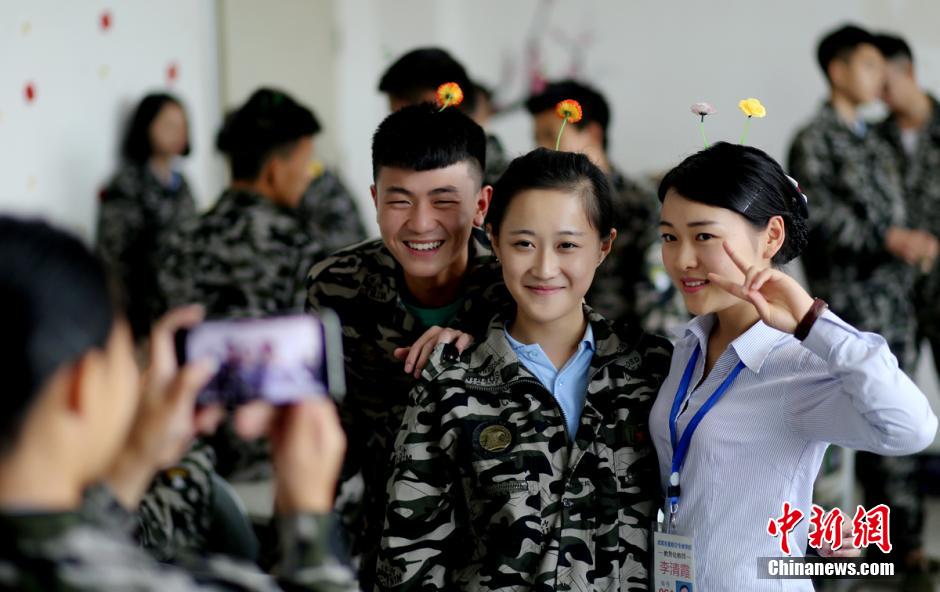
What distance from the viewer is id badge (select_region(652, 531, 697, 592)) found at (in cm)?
162

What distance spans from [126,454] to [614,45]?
528 centimetres

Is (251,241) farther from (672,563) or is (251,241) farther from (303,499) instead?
(303,499)

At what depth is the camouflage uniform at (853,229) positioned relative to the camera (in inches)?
149

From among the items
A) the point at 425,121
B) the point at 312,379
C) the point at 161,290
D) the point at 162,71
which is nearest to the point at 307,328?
the point at 312,379

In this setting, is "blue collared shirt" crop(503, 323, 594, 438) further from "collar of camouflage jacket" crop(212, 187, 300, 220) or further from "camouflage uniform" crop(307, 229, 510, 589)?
"collar of camouflage jacket" crop(212, 187, 300, 220)

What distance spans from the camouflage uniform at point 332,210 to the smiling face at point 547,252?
3.14m

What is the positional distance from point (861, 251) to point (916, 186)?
54 centimetres

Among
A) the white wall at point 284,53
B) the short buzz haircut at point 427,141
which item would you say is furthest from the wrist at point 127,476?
the white wall at point 284,53

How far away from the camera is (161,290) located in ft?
10.3

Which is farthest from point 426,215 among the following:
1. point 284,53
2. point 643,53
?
point 643,53

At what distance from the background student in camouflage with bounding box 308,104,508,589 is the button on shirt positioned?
51 centimetres

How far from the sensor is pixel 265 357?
108 centimetres

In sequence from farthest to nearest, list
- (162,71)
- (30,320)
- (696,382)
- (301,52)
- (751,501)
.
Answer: (301,52) → (162,71) → (696,382) → (751,501) → (30,320)

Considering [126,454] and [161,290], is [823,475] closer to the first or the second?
[161,290]
